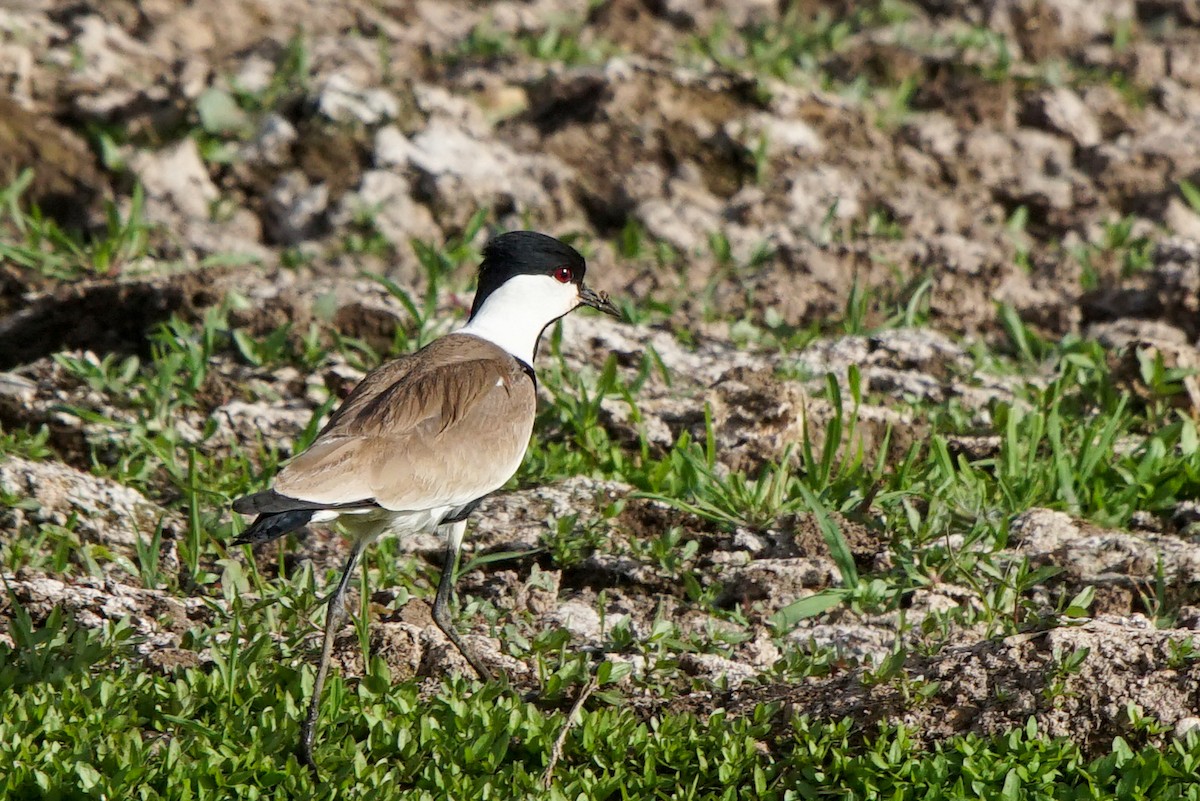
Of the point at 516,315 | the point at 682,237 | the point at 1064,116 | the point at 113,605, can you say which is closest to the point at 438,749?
the point at 113,605

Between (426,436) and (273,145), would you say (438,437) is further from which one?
(273,145)

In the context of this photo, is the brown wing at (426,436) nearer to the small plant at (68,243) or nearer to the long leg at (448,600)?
the long leg at (448,600)

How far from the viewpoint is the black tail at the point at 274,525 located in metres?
3.85

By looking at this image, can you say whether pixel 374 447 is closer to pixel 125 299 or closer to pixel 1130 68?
pixel 125 299

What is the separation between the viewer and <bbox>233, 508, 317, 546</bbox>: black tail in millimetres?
3851

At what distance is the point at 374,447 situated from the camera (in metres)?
4.31

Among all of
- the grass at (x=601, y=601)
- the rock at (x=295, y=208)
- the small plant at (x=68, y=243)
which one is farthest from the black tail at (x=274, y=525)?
the rock at (x=295, y=208)

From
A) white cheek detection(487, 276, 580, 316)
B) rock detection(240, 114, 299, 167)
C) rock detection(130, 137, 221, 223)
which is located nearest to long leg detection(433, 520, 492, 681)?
white cheek detection(487, 276, 580, 316)

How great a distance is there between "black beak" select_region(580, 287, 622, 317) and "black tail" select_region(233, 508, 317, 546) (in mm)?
1700

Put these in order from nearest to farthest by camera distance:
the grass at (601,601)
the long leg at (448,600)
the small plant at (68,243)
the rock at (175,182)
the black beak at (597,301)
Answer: the grass at (601,601), the long leg at (448,600), the black beak at (597,301), the small plant at (68,243), the rock at (175,182)

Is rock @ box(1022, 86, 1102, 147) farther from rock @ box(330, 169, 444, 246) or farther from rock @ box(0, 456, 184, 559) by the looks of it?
rock @ box(0, 456, 184, 559)

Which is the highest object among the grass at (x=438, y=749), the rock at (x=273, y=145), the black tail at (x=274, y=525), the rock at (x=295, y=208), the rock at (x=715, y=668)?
the rock at (x=273, y=145)

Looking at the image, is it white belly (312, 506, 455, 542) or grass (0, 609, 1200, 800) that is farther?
white belly (312, 506, 455, 542)

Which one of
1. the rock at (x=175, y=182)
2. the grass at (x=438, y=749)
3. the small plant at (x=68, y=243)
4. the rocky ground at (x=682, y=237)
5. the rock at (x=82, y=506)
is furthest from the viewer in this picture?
the rock at (x=175, y=182)
